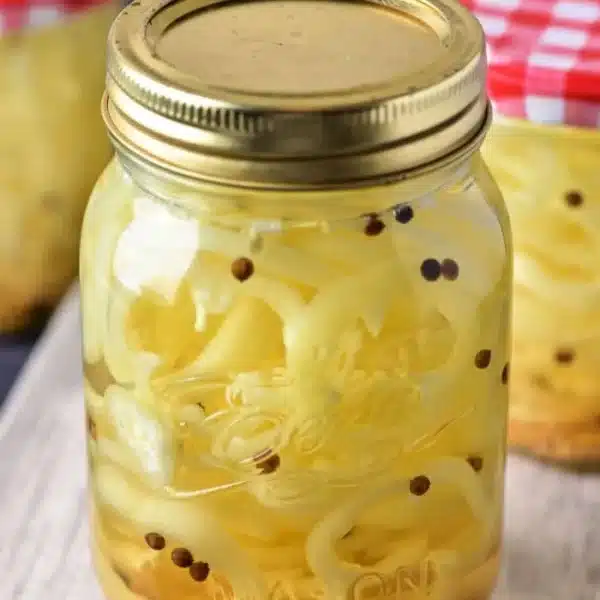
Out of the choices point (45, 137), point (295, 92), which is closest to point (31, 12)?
point (45, 137)

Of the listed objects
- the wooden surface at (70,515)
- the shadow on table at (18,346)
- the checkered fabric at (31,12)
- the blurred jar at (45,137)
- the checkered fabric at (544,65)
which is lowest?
the shadow on table at (18,346)

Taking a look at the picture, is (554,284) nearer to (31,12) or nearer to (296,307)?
(296,307)

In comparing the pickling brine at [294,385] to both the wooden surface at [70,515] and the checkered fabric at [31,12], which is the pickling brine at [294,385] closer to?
the wooden surface at [70,515]

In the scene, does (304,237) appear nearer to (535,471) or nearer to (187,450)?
(187,450)

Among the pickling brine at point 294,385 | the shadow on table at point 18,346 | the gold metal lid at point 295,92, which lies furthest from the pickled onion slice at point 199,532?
the shadow on table at point 18,346

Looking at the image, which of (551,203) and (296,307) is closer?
(296,307)

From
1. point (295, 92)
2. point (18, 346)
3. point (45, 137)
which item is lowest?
point (18, 346)

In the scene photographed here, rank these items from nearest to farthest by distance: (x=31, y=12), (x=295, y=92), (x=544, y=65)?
(x=295, y=92)
(x=544, y=65)
(x=31, y=12)
